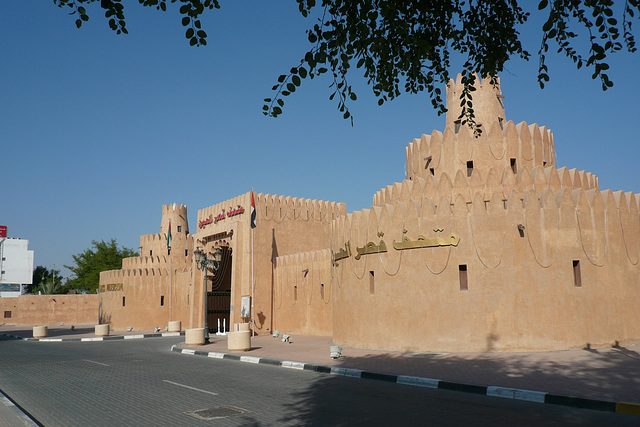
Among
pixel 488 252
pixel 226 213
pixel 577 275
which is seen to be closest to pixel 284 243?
pixel 226 213

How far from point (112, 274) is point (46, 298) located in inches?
558

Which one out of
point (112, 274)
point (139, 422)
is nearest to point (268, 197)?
point (112, 274)

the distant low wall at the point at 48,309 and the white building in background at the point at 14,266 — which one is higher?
the white building in background at the point at 14,266

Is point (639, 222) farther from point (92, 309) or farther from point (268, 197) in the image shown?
point (92, 309)

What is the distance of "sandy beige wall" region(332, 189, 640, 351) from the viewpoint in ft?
46.8

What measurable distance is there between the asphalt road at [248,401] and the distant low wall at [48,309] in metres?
41.1

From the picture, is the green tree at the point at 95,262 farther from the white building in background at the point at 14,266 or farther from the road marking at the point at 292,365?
the road marking at the point at 292,365

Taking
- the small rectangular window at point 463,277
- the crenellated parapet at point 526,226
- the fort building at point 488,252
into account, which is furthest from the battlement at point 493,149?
the small rectangular window at point 463,277

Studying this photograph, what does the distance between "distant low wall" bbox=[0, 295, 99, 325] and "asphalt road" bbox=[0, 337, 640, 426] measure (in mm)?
41114

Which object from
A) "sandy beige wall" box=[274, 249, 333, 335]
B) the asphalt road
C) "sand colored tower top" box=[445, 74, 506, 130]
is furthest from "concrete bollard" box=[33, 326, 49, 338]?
"sand colored tower top" box=[445, 74, 506, 130]

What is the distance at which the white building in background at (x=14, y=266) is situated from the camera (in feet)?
256

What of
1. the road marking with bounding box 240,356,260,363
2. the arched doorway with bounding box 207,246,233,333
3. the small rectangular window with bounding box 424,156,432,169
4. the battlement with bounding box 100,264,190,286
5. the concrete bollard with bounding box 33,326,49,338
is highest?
the small rectangular window with bounding box 424,156,432,169

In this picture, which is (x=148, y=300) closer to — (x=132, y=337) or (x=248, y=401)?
(x=132, y=337)

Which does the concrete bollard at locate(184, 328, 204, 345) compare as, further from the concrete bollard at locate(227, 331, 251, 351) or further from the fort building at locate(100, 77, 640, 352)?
the fort building at locate(100, 77, 640, 352)
